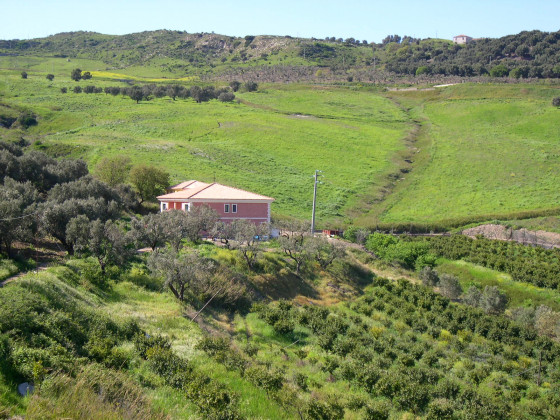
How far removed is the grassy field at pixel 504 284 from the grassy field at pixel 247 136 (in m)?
16.4

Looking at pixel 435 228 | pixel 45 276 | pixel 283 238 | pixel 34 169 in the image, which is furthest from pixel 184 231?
pixel 435 228

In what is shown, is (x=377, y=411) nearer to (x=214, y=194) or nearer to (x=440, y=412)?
(x=440, y=412)

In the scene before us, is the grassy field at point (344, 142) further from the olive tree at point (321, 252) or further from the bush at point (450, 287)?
the bush at point (450, 287)

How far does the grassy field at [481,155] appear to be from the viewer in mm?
60344

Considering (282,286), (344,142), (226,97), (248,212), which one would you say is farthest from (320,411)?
(226,97)

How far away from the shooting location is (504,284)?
3744 cm

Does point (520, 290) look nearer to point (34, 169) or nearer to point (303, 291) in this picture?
point (303, 291)

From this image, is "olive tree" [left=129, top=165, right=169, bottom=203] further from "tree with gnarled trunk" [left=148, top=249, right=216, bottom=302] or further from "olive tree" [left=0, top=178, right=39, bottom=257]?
"tree with gnarled trunk" [left=148, top=249, right=216, bottom=302]

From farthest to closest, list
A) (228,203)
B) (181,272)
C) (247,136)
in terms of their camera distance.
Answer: (247,136) < (228,203) < (181,272)

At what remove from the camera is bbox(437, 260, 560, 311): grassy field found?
34.8 meters

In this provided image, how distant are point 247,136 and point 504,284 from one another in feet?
173

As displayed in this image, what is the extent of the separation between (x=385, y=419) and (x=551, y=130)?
87956 millimetres

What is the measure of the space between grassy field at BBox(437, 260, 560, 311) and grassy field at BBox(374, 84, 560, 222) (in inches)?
551

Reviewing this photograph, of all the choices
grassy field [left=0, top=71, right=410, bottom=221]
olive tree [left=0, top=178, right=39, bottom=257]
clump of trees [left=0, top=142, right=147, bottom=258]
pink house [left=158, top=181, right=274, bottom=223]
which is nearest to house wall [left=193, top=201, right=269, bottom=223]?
pink house [left=158, top=181, right=274, bottom=223]
